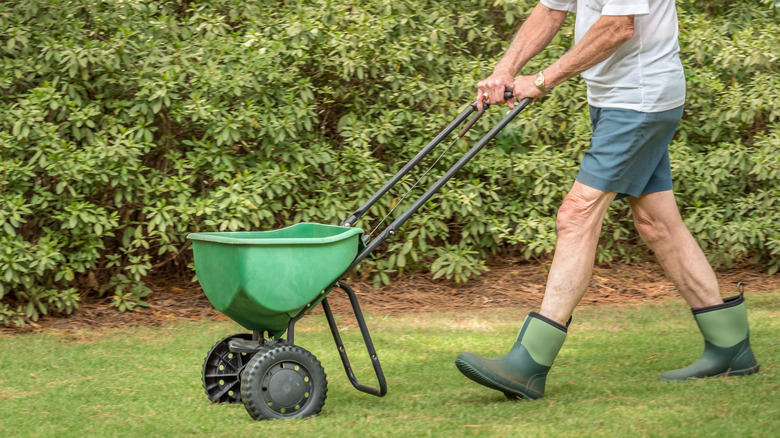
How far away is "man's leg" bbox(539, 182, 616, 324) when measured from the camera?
128 inches

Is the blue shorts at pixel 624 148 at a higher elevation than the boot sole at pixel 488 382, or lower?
higher

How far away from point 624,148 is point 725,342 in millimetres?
936

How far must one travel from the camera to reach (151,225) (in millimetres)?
4984

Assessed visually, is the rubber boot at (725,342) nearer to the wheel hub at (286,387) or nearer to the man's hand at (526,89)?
the man's hand at (526,89)

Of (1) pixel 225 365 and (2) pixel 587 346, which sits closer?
(1) pixel 225 365

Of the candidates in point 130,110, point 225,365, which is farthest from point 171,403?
point 130,110

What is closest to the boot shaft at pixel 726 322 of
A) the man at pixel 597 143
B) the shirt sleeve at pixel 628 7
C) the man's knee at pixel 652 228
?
the man's knee at pixel 652 228

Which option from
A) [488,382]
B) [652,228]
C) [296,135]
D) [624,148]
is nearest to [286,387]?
[488,382]

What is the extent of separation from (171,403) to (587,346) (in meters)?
2.05

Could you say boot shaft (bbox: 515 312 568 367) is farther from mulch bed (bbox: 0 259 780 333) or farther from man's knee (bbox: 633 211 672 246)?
mulch bed (bbox: 0 259 780 333)

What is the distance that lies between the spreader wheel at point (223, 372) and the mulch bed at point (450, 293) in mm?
1621

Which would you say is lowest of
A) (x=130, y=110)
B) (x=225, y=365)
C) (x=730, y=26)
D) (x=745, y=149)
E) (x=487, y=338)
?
(x=487, y=338)

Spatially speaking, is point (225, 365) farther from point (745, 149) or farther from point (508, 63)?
point (745, 149)

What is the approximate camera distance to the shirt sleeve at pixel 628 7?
306 centimetres
